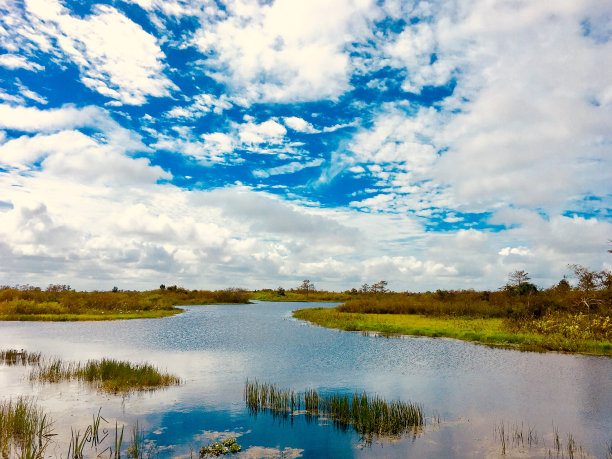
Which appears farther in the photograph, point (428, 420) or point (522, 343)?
point (522, 343)

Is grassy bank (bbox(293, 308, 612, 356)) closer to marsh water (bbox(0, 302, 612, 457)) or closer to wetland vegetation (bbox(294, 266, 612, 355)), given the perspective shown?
wetland vegetation (bbox(294, 266, 612, 355))

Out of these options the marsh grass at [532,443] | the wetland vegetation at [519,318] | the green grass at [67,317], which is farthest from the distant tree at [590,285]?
the green grass at [67,317]

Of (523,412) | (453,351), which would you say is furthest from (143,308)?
(523,412)

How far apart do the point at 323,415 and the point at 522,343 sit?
28868 mm

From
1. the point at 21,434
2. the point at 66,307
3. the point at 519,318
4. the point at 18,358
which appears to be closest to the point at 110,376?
the point at 21,434

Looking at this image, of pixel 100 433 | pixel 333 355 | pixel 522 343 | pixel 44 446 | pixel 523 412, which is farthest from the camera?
pixel 522 343

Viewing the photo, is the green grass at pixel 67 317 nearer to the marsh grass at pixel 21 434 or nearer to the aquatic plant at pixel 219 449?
the marsh grass at pixel 21 434

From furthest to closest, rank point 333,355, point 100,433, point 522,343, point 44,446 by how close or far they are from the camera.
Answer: point 522,343 < point 333,355 < point 100,433 < point 44,446

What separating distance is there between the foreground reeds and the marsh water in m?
0.59

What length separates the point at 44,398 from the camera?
20156 mm

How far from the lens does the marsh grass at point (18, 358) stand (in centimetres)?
2914

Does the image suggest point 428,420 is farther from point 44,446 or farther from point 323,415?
point 44,446

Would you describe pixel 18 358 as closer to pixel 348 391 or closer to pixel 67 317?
pixel 348 391

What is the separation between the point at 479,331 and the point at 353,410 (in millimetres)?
32749
